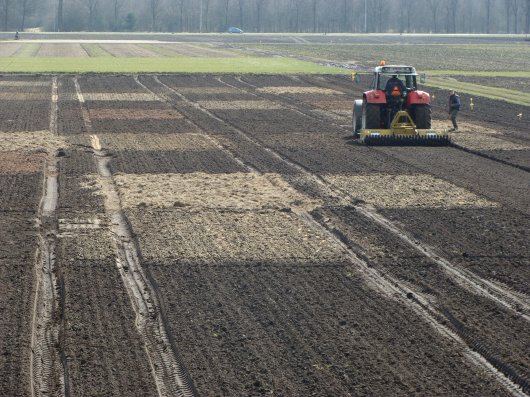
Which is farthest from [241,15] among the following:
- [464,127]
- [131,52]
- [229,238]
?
[229,238]

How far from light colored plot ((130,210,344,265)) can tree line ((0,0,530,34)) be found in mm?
149848

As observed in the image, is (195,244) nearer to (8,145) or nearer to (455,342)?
(455,342)

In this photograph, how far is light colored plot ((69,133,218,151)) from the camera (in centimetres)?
2575

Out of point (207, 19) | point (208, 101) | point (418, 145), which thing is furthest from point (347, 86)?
point (207, 19)

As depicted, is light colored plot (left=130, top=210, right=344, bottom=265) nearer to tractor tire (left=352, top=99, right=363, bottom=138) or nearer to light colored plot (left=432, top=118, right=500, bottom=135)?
tractor tire (left=352, top=99, right=363, bottom=138)

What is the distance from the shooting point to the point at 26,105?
121 ft

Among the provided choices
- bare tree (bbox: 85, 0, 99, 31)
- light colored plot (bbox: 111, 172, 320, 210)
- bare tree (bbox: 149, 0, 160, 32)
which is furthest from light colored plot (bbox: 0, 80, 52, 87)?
bare tree (bbox: 149, 0, 160, 32)

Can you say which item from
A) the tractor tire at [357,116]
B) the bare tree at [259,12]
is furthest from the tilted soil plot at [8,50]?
the bare tree at [259,12]

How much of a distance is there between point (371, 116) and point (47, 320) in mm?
16077

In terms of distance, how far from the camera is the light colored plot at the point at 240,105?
37031 mm

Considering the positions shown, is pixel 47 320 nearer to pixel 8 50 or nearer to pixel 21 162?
pixel 21 162

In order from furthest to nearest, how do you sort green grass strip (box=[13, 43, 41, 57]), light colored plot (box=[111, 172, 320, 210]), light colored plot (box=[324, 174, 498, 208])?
green grass strip (box=[13, 43, 41, 57]) < light colored plot (box=[324, 174, 498, 208]) < light colored plot (box=[111, 172, 320, 210])

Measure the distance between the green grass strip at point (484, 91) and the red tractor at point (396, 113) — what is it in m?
15.2

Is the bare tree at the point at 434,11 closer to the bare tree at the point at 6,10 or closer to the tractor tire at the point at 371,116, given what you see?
the bare tree at the point at 6,10
